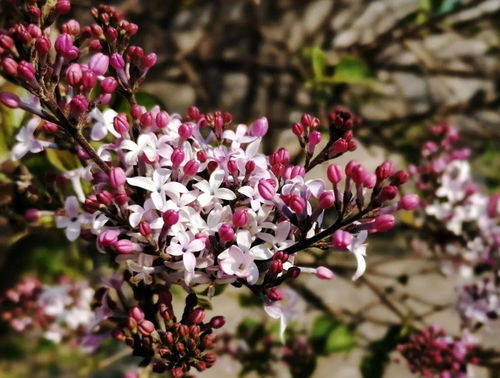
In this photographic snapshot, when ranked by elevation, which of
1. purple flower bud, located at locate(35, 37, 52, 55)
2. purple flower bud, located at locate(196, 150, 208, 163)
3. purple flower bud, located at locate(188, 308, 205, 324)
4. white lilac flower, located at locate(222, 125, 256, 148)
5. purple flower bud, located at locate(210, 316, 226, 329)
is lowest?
purple flower bud, located at locate(210, 316, 226, 329)

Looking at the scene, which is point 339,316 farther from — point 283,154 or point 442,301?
point 283,154

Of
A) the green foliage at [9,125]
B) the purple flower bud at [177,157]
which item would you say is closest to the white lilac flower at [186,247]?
the purple flower bud at [177,157]

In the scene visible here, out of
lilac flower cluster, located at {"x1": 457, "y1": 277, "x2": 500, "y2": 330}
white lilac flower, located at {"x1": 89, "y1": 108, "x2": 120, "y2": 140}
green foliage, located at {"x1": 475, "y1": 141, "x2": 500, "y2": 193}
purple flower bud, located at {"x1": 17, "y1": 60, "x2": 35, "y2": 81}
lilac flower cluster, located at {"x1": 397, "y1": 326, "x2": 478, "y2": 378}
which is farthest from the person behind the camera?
green foliage, located at {"x1": 475, "y1": 141, "x2": 500, "y2": 193}

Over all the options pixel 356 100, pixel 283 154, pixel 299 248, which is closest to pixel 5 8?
pixel 283 154

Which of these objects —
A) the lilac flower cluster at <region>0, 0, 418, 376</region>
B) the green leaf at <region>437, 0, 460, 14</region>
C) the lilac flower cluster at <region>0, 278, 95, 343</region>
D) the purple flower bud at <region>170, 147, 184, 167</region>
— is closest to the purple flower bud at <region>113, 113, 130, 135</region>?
the lilac flower cluster at <region>0, 0, 418, 376</region>

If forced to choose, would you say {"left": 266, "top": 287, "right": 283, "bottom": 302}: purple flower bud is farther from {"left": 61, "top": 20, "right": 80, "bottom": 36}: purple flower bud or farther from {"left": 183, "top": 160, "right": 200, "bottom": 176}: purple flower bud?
{"left": 61, "top": 20, "right": 80, "bottom": 36}: purple flower bud

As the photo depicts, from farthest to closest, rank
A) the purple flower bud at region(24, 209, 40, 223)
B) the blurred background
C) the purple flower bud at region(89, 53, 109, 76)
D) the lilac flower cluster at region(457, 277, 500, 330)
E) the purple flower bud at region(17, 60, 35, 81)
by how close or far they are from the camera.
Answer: the blurred background, the lilac flower cluster at region(457, 277, 500, 330), the purple flower bud at region(24, 209, 40, 223), the purple flower bud at region(89, 53, 109, 76), the purple flower bud at region(17, 60, 35, 81)
